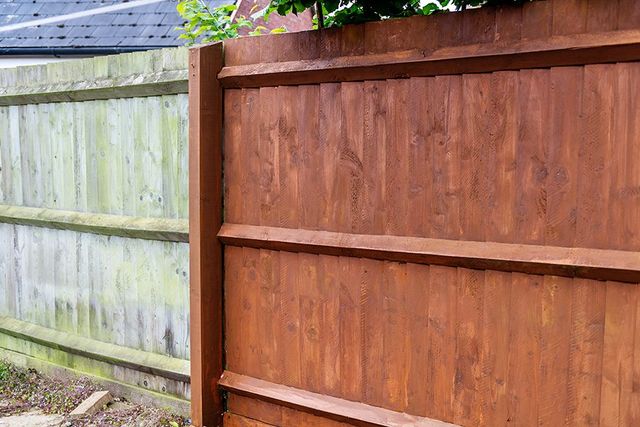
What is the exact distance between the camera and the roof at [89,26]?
905 cm

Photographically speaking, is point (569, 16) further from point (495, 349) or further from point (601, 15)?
point (495, 349)

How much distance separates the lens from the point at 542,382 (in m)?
2.44

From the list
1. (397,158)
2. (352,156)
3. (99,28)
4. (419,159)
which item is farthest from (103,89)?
(99,28)

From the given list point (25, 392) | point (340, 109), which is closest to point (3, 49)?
point (25, 392)

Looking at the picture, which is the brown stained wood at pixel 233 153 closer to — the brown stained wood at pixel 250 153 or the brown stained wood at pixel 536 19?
the brown stained wood at pixel 250 153

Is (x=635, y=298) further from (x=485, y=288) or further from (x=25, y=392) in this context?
(x=25, y=392)

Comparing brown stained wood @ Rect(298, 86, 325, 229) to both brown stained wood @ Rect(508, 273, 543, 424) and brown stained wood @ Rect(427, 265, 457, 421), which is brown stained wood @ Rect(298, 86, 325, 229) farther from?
brown stained wood @ Rect(508, 273, 543, 424)

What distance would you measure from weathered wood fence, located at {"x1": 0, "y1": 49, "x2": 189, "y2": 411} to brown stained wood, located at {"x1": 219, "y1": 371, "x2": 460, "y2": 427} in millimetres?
492

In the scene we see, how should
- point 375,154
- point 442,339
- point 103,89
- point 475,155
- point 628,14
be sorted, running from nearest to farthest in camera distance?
point 628,14 → point 475,155 → point 442,339 → point 375,154 → point 103,89

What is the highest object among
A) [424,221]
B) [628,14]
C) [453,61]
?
[628,14]

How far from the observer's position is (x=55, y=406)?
402cm

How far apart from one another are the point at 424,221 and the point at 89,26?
341 inches

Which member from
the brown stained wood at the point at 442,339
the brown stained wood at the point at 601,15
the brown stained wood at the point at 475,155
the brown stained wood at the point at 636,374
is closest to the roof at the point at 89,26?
the brown stained wood at the point at 475,155

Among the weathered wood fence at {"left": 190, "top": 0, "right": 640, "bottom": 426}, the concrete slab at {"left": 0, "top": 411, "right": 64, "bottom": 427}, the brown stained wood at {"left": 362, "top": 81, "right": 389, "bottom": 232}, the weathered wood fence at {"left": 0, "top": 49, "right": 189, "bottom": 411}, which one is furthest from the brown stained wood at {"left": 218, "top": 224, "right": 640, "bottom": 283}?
the concrete slab at {"left": 0, "top": 411, "right": 64, "bottom": 427}
